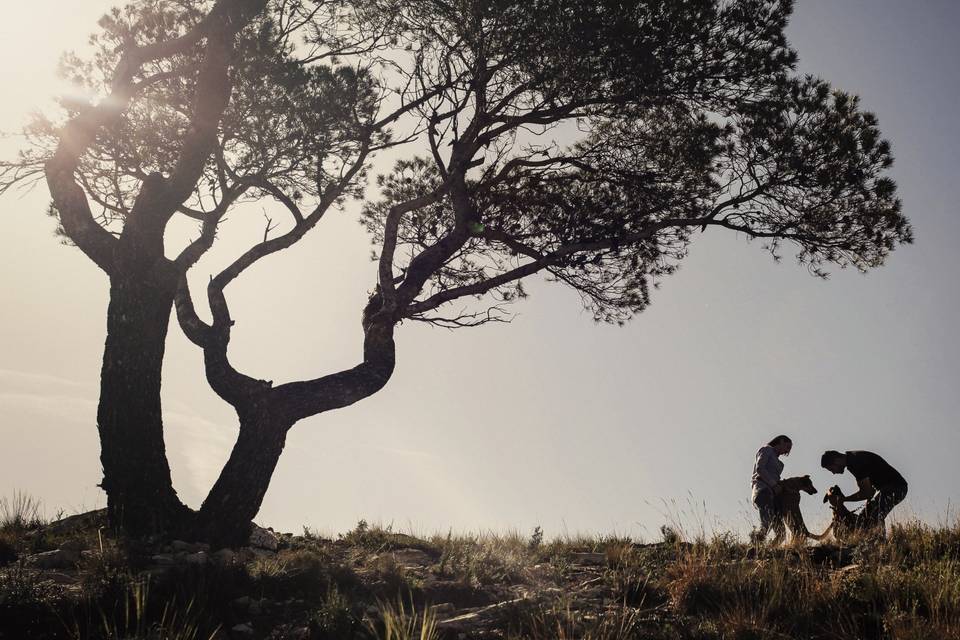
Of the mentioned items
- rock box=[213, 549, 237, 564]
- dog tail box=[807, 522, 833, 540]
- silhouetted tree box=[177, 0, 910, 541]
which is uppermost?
silhouetted tree box=[177, 0, 910, 541]

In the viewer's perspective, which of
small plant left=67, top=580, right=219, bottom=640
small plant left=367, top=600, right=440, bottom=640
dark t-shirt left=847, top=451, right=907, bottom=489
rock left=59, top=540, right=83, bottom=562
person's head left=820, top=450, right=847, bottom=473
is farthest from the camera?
person's head left=820, top=450, right=847, bottom=473

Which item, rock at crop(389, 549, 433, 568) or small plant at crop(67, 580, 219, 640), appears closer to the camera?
small plant at crop(67, 580, 219, 640)

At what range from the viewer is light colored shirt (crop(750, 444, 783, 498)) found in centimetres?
972

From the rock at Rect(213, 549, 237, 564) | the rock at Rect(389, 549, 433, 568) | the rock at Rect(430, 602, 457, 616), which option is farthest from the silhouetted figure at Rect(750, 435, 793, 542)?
the rock at Rect(213, 549, 237, 564)

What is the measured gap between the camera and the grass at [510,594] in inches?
228

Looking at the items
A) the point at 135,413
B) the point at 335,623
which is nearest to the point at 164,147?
the point at 135,413

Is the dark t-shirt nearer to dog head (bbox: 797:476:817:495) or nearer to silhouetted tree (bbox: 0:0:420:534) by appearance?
dog head (bbox: 797:476:817:495)

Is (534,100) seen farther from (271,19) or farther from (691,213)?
(271,19)

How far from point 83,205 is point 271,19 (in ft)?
12.6

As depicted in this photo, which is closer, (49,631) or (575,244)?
(49,631)

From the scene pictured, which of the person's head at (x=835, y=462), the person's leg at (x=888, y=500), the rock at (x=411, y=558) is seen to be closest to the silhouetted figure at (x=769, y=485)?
the person's head at (x=835, y=462)

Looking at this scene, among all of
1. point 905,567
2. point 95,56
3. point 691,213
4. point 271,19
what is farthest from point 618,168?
point 95,56

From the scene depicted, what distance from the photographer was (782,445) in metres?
9.82

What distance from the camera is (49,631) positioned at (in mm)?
5949
